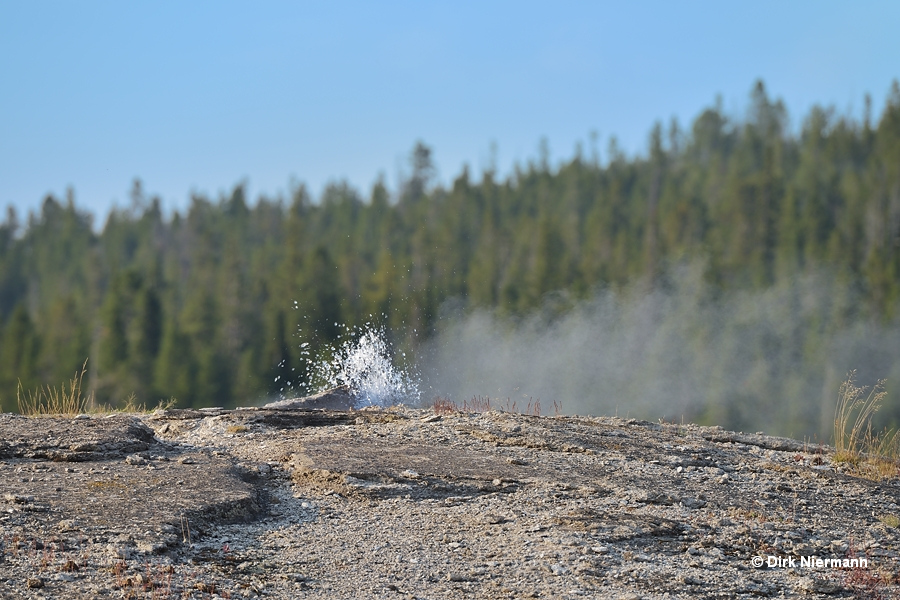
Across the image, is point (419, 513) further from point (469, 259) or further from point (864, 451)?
point (469, 259)

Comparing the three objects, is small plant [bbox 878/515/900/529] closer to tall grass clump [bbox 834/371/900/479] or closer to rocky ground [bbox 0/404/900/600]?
rocky ground [bbox 0/404/900/600]

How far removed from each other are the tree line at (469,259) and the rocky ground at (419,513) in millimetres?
35934

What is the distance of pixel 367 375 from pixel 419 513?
7729 mm

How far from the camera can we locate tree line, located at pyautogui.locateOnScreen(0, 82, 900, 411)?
174 ft

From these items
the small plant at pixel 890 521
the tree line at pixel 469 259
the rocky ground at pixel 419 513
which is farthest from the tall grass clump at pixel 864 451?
the tree line at pixel 469 259

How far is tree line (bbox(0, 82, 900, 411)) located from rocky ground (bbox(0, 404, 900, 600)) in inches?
1415

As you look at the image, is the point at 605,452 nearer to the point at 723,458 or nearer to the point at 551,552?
the point at 723,458

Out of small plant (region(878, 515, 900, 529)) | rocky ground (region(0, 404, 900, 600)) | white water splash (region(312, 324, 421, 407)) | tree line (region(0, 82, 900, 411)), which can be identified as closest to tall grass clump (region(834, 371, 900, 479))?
rocky ground (region(0, 404, 900, 600))

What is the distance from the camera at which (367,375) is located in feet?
44.4

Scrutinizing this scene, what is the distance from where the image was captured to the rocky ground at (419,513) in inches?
189

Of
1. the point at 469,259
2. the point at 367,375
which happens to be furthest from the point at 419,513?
the point at 469,259

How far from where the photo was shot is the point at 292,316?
5344 cm

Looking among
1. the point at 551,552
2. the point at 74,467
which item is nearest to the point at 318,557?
the point at 551,552

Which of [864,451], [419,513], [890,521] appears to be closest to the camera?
[419,513]
